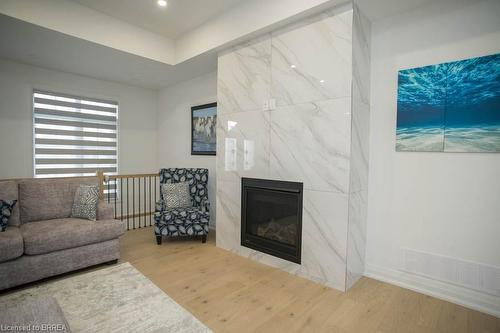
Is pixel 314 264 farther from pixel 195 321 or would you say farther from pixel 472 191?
pixel 472 191

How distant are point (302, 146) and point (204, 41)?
2096 millimetres

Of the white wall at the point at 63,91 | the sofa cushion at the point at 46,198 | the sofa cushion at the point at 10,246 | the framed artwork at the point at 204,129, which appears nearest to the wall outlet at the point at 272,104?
the framed artwork at the point at 204,129

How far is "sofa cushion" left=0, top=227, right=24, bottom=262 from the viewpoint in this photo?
7.73 ft

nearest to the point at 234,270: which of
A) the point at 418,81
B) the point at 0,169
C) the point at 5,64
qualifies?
the point at 418,81

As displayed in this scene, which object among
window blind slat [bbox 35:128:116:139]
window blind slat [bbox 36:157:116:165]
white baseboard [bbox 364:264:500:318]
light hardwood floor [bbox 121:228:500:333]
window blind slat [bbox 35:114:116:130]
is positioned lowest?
light hardwood floor [bbox 121:228:500:333]

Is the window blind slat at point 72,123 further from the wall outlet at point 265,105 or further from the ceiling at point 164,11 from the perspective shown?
the wall outlet at point 265,105

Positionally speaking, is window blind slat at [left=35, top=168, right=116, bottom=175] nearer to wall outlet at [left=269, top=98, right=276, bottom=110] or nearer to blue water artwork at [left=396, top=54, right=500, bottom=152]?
wall outlet at [left=269, top=98, right=276, bottom=110]

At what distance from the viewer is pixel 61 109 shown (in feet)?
15.1

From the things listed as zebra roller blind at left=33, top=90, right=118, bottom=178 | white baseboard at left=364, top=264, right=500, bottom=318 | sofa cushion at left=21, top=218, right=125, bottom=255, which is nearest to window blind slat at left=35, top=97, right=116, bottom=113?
zebra roller blind at left=33, top=90, right=118, bottom=178

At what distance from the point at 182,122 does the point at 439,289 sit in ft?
15.1

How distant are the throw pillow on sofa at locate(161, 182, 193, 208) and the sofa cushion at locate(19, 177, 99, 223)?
1140 mm

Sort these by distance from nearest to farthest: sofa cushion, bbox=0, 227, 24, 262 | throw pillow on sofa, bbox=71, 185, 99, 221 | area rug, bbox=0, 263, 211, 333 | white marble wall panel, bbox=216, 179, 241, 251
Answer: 1. area rug, bbox=0, 263, 211, 333
2. sofa cushion, bbox=0, 227, 24, 262
3. throw pillow on sofa, bbox=71, 185, 99, 221
4. white marble wall panel, bbox=216, 179, 241, 251

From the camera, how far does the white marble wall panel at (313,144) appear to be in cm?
252

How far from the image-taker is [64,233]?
2715 millimetres
